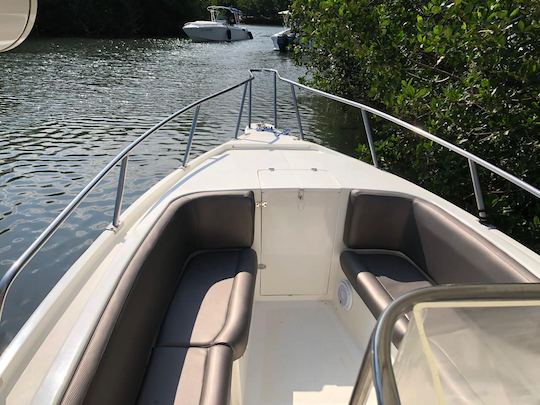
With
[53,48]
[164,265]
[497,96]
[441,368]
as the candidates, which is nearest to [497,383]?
[441,368]

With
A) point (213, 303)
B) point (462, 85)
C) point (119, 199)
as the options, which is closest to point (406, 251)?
point (213, 303)

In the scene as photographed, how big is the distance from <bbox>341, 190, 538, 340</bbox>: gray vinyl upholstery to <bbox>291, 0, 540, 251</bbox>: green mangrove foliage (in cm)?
114

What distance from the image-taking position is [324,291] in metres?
2.77

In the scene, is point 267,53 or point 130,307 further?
point 267,53

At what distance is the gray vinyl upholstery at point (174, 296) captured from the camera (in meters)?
1.38

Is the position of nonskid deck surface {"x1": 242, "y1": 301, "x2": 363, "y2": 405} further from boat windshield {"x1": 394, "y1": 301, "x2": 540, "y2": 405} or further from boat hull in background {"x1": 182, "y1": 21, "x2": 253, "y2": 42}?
boat hull in background {"x1": 182, "y1": 21, "x2": 253, "y2": 42}

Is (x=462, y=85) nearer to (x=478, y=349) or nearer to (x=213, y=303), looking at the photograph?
(x=213, y=303)

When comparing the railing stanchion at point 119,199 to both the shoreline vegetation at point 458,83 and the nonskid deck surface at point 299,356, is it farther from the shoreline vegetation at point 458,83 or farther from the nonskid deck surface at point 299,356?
the shoreline vegetation at point 458,83

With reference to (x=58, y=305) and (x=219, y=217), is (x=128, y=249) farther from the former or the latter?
(x=219, y=217)

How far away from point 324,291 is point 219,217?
83 cm

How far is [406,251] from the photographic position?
8.57ft

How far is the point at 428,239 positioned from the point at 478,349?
1534 mm

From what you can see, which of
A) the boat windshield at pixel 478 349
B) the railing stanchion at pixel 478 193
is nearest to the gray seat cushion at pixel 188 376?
the boat windshield at pixel 478 349

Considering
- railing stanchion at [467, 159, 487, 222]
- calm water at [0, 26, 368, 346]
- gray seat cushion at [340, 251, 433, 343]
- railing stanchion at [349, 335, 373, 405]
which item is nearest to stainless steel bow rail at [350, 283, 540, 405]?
railing stanchion at [349, 335, 373, 405]
